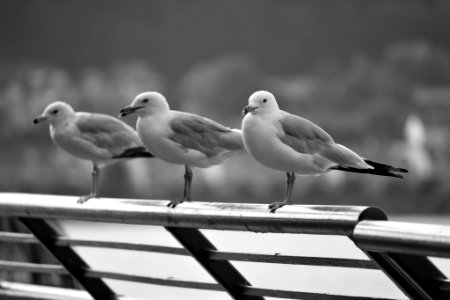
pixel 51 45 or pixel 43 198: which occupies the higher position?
pixel 51 45

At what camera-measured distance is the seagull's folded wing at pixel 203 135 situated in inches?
127

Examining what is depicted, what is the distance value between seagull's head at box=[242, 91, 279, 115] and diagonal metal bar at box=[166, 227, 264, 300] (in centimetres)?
36

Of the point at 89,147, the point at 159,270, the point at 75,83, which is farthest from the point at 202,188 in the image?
the point at 89,147

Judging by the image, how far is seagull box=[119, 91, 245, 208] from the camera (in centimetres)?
326

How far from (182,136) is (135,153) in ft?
1.75

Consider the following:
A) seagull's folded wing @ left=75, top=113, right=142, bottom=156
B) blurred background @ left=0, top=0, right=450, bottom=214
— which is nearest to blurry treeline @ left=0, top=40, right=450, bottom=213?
blurred background @ left=0, top=0, right=450, bottom=214

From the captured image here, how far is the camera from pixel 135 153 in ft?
12.3

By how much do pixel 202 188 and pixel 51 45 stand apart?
21.7 feet

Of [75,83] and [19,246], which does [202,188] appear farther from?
[19,246]

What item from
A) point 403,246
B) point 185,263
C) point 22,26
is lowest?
point 403,246

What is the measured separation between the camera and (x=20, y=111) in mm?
25969

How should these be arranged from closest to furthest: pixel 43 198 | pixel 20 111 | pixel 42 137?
pixel 43 198 → pixel 42 137 → pixel 20 111

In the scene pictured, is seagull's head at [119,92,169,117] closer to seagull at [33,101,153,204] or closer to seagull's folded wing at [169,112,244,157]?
seagull's folded wing at [169,112,244,157]

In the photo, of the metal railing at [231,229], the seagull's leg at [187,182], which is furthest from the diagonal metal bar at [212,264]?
the seagull's leg at [187,182]
